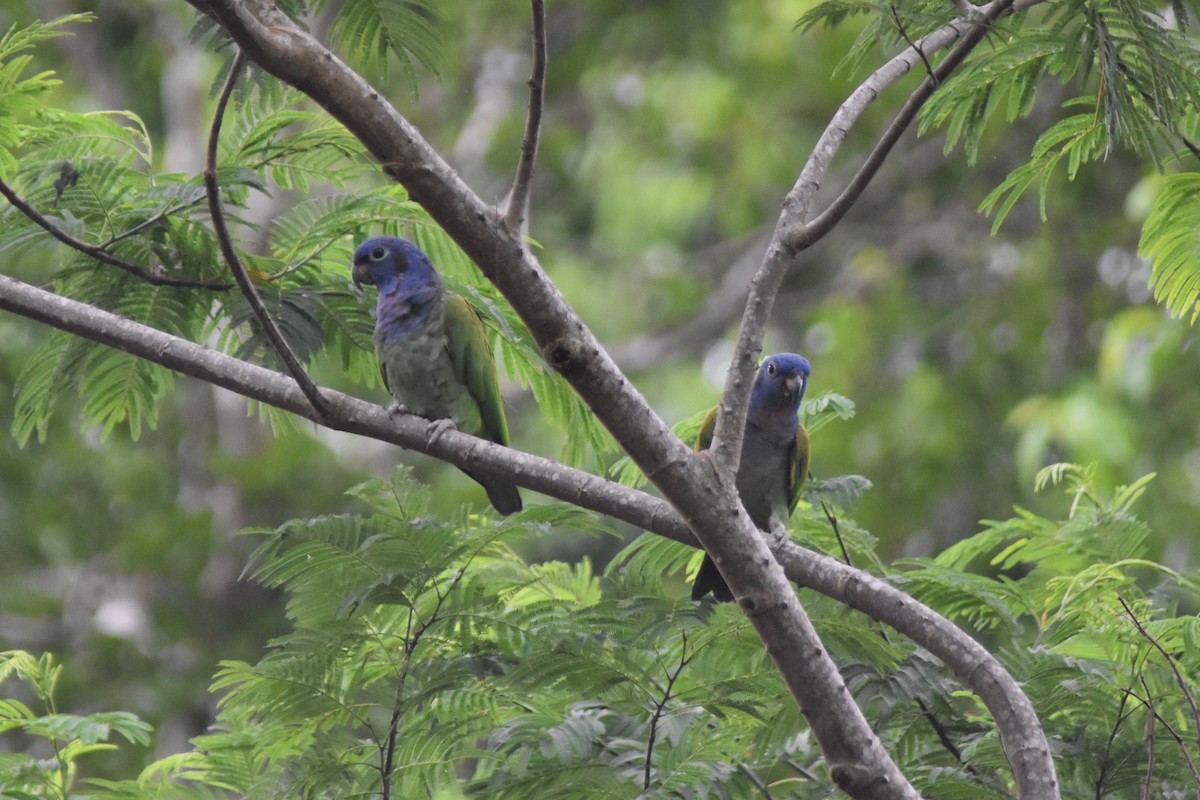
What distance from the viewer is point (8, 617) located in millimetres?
10773

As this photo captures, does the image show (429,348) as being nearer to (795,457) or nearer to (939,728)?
(795,457)

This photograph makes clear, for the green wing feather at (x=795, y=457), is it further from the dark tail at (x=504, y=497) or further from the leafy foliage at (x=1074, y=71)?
the leafy foliage at (x=1074, y=71)

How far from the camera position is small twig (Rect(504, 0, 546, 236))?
2818 millimetres

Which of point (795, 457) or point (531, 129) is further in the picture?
point (795, 457)

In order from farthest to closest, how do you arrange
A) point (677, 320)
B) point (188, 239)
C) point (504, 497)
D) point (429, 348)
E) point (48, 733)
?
point (677, 320) → point (504, 497) → point (429, 348) → point (188, 239) → point (48, 733)

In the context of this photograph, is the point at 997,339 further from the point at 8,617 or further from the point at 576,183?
the point at 8,617

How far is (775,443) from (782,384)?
25 centimetres

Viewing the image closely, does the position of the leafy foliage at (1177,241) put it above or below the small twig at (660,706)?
above

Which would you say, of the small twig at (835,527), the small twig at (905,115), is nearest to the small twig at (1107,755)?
the small twig at (835,527)

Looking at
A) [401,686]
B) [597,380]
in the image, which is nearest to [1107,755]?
[597,380]

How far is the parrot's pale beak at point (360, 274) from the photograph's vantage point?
186 inches

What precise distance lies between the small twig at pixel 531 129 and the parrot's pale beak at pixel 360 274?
1.84 m

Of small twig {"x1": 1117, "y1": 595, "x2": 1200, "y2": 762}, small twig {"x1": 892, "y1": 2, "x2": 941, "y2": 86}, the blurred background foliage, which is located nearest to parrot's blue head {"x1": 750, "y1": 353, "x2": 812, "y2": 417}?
small twig {"x1": 1117, "y1": 595, "x2": 1200, "y2": 762}

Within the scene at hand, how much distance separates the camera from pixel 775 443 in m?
5.30
